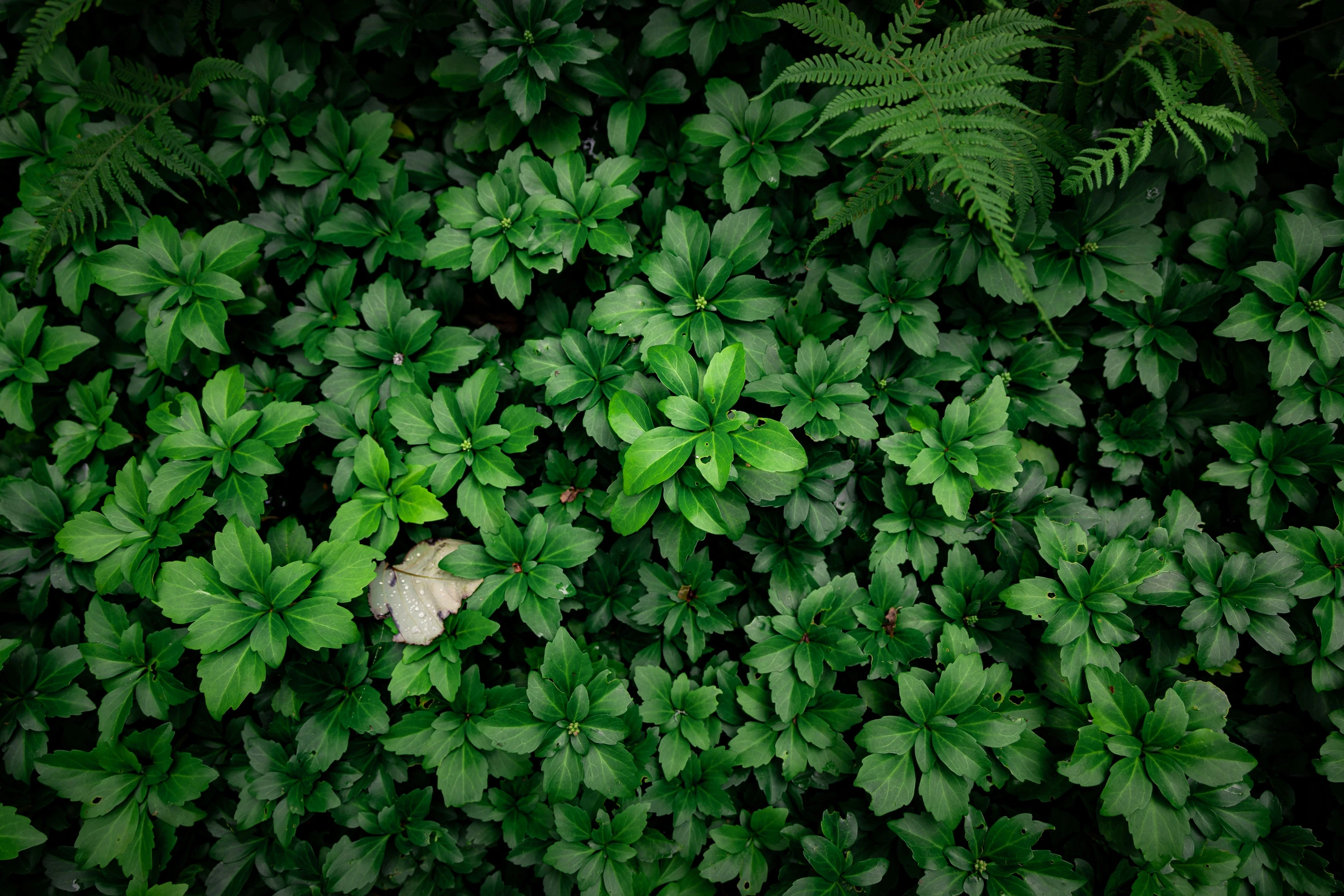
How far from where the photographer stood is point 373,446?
2.50 metres

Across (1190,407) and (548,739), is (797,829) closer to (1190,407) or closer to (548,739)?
(548,739)

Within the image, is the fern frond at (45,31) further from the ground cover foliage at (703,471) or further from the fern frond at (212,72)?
the fern frond at (212,72)

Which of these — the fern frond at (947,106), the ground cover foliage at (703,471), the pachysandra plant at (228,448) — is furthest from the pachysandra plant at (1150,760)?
the pachysandra plant at (228,448)

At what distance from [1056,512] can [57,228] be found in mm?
4049

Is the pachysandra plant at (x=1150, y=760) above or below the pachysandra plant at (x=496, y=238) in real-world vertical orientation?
below

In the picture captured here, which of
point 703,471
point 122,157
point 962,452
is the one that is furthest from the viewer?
point 122,157

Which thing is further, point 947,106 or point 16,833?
point 16,833

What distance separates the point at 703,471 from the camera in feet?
7.14

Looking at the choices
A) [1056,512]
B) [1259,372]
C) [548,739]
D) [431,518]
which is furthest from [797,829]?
[1259,372]

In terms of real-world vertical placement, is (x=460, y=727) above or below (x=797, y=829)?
above

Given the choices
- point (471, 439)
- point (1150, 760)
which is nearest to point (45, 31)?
point (471, 439)

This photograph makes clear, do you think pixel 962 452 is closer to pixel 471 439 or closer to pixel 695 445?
pixel 695 445

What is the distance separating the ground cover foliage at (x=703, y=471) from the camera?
234 centimetres

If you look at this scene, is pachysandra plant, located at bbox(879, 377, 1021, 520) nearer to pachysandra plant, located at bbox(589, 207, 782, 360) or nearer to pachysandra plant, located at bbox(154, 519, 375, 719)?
pachysandra plant, located at bbox(589, 207, 782, 360)
